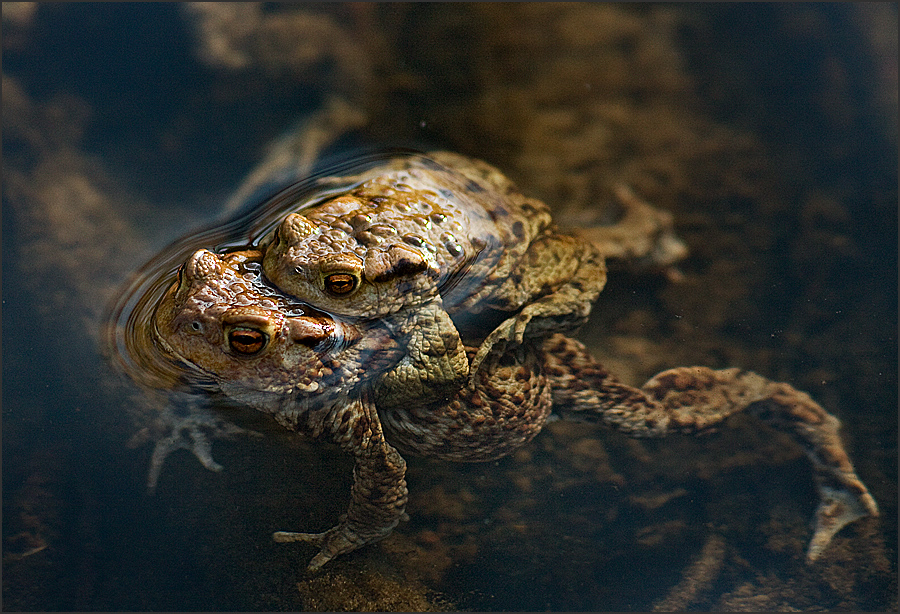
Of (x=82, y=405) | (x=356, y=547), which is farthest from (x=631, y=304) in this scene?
(x=82, y=405)

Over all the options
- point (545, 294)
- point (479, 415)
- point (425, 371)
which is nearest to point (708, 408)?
point (545, 294)

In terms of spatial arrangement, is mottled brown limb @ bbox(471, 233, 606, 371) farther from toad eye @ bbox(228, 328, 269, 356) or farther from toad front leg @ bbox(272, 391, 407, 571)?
toad eye @ bbox(228, 328, 269, 356)

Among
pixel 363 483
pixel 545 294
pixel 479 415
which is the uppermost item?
pixel 545 294

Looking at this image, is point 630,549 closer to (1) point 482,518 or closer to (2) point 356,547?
(1) point 482,518

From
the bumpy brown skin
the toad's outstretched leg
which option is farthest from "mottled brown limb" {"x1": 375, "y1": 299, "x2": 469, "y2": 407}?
the toad's outstretched leg

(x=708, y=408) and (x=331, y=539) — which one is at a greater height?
(x=708, y=408)

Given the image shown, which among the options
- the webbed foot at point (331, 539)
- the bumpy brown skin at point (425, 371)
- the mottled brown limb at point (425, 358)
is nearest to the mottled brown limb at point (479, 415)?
the bumpy brown skin at point (425, 371)

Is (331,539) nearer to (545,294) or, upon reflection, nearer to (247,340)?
(247,340)

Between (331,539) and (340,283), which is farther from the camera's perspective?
(331,539)
